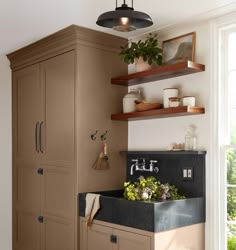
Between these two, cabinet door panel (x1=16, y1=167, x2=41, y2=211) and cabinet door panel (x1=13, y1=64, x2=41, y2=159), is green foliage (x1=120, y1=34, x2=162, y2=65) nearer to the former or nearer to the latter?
cabinet door panel (x1=13, y1=64, x2=41, y2=159)

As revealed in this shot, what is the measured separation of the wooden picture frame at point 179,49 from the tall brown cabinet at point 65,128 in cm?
52

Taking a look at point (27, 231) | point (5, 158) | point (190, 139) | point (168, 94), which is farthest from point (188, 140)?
point (5, 158)

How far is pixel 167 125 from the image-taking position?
348 centimetres

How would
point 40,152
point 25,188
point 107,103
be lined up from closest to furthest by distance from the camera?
point 107,103 → point 40,152 → point 25,188

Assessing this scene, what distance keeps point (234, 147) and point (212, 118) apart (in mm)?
285

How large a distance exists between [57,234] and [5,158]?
1257 millimetres

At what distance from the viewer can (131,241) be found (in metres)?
2.90

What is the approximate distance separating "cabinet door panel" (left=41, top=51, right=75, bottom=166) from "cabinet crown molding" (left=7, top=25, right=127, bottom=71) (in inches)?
3.1

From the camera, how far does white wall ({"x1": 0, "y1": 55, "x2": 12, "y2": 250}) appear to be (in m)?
4.42

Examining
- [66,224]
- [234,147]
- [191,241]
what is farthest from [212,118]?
[66,224]

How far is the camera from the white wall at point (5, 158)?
442 centimetres

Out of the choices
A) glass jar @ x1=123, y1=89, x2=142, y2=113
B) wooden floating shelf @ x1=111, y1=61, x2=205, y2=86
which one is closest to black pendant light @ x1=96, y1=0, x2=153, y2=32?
wooden floating shelf @ x1=111, y1=61, x2=205, y2=86

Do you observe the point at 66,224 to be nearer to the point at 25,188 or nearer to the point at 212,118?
the point at 25,188

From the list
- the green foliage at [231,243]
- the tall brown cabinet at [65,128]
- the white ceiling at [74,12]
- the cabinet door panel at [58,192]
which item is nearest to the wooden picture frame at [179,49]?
the white ceiling at [74,12]
